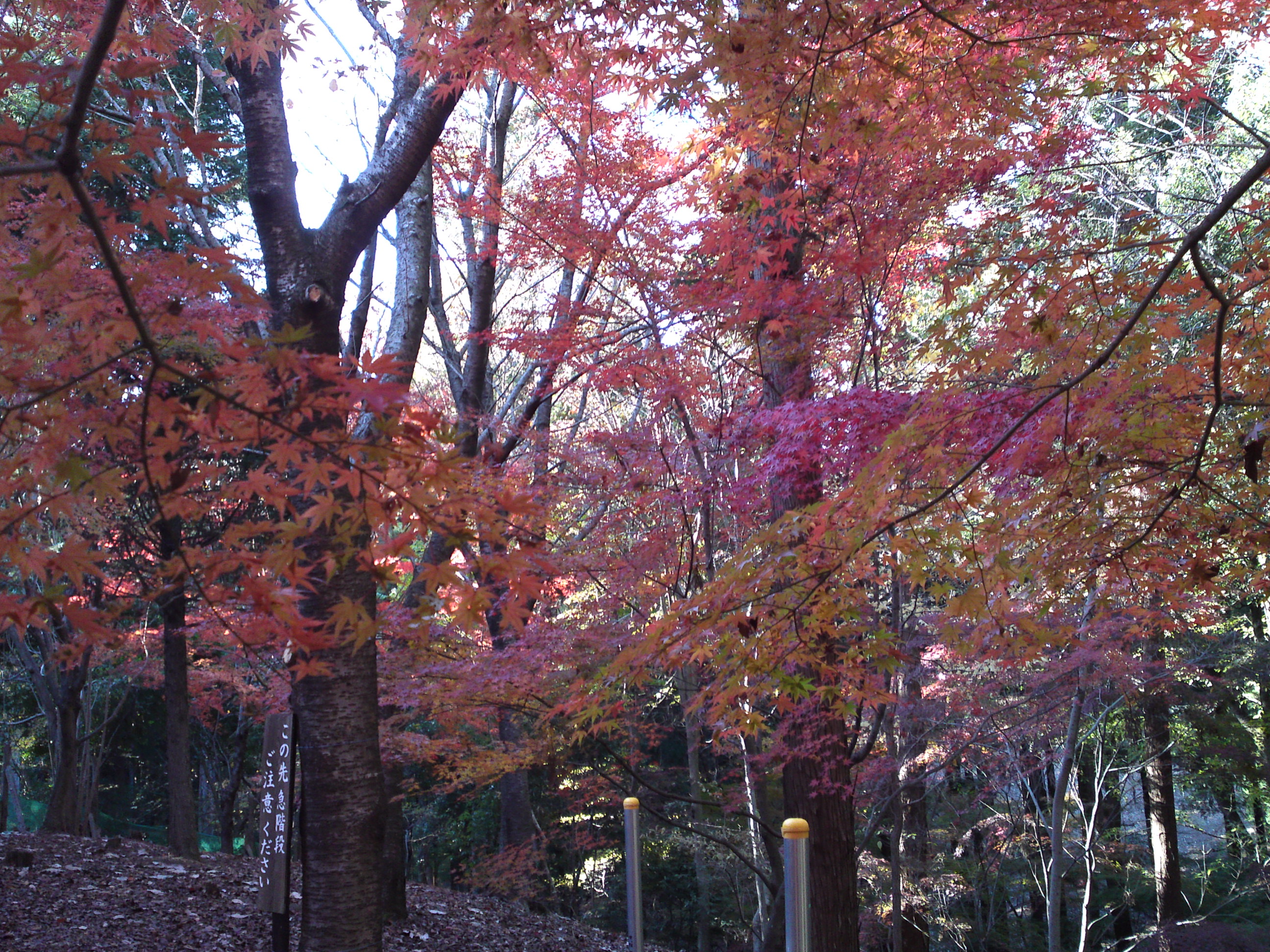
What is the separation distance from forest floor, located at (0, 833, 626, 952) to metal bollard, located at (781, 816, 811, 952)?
4.44 m

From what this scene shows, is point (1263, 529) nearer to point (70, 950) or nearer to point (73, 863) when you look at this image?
point (70, 950)

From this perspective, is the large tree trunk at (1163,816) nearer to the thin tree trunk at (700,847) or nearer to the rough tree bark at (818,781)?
the thin tree trunk at (700,847)

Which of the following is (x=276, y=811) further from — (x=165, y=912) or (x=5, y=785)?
(x=5, y=785)

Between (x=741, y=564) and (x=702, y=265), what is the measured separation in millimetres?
3702

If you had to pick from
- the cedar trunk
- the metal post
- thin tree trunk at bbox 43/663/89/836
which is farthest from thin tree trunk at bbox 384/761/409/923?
thin tree trunk at bbox 43/663/89/836

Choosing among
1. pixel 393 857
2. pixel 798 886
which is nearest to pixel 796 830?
pixel 798 886

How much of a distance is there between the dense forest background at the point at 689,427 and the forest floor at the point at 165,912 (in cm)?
74

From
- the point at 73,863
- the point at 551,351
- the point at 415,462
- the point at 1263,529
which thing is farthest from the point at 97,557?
the point at 73,863

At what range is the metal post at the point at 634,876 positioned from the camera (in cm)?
393

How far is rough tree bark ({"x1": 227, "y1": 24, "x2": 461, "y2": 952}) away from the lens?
3.91m

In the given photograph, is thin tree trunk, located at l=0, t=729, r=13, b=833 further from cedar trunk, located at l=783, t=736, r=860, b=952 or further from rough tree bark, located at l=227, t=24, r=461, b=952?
cedar trunk, located at l=783, t=736, r=860, b=952

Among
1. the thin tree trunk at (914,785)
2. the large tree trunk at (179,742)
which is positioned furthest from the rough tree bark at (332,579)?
the large tree trunk at (179,742)

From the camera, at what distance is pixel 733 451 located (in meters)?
6.77

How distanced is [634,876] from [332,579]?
1.93 m
